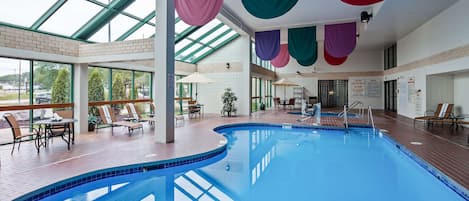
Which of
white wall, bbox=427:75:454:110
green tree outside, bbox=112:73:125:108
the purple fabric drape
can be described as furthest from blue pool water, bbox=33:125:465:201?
green tree outside, bbox=112:73:125:108

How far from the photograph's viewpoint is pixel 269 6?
4.74 metres

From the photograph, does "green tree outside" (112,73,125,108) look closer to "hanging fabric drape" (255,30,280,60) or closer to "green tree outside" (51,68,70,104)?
"green tree outside" (51,68,70,104)

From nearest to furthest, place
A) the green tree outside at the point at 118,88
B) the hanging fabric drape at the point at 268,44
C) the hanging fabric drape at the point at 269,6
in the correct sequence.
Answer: the hanging fabric drape at the point at 269,6 < the green tree outside at the point at 118,88 < the hanging fabric drape at the point at 268,44

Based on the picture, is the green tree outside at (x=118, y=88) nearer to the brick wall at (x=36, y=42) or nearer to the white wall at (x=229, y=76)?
the brick wall at (x=36, y=42)

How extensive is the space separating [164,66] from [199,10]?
1.72 m

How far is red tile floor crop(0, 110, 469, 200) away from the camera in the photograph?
3582 millimetres

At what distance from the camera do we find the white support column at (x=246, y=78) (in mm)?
12453

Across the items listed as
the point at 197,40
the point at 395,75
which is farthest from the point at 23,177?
the point at 395,75

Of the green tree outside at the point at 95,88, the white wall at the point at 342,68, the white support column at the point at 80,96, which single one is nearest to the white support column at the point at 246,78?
the green tree outside at the point at 95,88

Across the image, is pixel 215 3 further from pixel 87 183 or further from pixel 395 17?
pixel 395 17

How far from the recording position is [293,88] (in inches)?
741

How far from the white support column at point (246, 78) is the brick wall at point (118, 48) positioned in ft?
22.1

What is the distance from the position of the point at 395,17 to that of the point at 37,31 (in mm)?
10606

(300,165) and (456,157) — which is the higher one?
(456,157)
